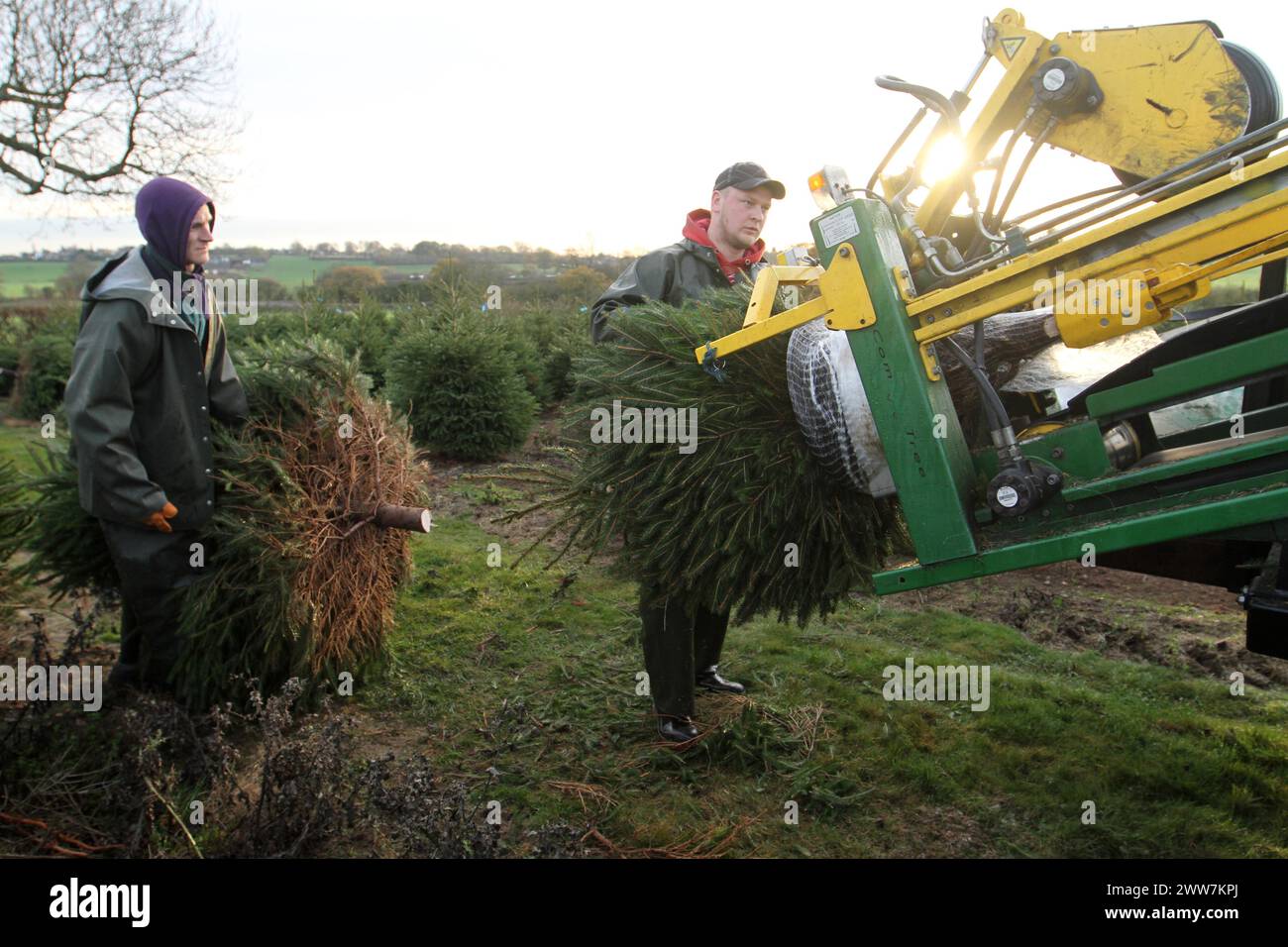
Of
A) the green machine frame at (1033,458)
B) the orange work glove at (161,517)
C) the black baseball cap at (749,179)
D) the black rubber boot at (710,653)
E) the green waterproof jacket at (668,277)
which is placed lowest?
the black rubber boot at (710,653)

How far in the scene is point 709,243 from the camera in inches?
171

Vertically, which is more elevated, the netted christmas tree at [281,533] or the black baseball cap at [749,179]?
the black baseball cap at [749,179]

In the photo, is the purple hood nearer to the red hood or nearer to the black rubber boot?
the red hood

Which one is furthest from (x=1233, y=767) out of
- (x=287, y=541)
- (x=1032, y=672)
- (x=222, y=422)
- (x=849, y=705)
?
(x=222, y=422)

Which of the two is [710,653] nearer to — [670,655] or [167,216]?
[670,655]

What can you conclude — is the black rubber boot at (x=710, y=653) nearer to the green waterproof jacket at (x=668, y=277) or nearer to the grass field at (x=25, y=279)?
the green waterproof jacket at (x=668, y=277)

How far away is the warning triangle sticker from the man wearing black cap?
139 cm

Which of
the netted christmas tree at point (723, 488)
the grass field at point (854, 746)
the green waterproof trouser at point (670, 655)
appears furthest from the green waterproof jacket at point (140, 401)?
the green waterproof trouser at point (670, 655)

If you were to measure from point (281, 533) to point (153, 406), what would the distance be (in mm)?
684

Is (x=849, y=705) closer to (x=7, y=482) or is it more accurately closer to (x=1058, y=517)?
(x=1058, y=517)

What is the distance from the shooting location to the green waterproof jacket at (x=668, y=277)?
4.10 metres

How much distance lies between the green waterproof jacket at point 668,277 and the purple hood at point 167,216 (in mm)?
1663

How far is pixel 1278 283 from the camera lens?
304 cm

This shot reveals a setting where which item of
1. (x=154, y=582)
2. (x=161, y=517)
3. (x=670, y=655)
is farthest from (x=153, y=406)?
(x=670, y=655)
